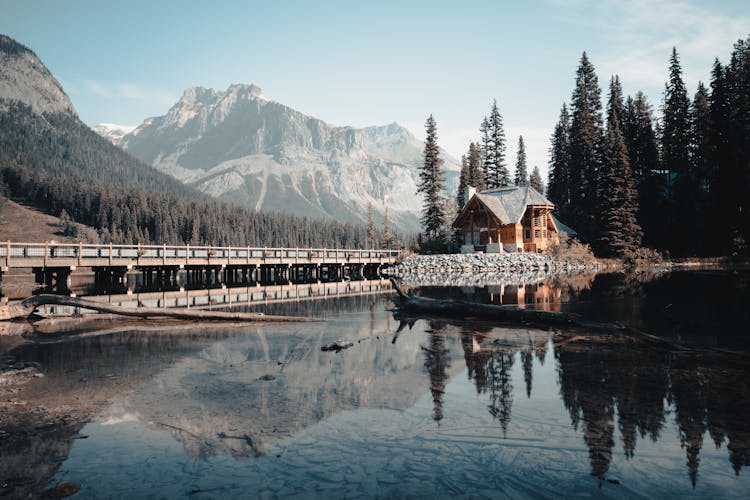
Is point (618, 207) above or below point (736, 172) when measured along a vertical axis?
below

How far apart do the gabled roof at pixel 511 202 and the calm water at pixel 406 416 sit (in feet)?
146

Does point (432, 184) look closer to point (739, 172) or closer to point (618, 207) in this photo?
point (618, 207)

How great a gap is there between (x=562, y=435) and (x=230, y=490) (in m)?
4.42

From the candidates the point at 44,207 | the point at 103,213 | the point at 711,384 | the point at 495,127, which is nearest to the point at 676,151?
the point at 495,127

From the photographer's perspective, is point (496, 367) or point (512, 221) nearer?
point (496, 367)

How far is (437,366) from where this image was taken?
425 inches

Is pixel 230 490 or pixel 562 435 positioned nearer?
pixel 230 490

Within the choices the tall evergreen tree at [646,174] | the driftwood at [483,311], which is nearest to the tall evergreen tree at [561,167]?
the tall evergreen tree at [646,174]

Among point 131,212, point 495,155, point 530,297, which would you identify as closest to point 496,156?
point 495,155

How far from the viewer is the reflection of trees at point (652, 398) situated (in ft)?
20.8

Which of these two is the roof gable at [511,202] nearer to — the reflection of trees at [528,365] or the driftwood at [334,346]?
the reflection of trees at [528,365]

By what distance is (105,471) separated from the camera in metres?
5.87

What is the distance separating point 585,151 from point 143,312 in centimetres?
6023

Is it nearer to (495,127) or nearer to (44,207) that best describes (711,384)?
(495,127)
